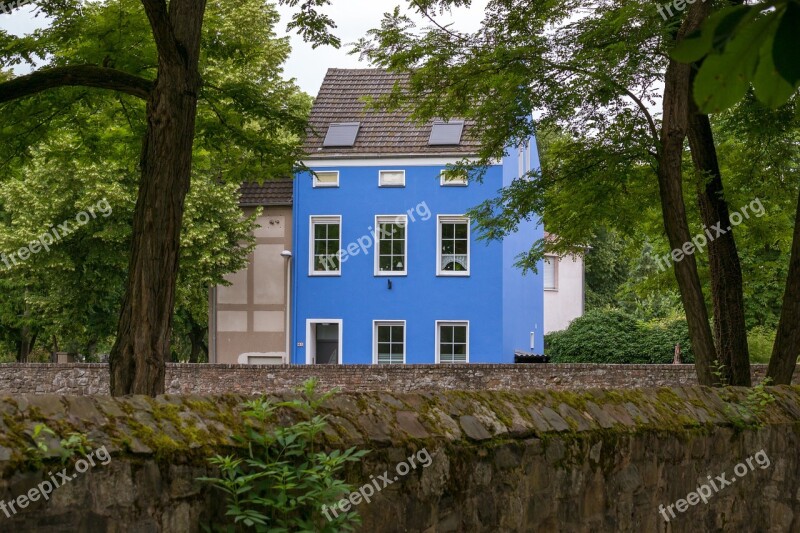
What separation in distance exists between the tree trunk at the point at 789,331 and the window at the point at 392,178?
2371 cm

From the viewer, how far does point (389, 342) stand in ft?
119

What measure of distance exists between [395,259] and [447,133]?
14.0 feet

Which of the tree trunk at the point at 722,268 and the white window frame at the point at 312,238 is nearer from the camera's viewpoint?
the tree trunk at the point at 722,268

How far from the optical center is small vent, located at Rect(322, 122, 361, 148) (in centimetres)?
3684

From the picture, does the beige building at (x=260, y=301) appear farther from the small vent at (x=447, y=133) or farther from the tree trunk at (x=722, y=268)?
the tree trunk at (x=722, y=268)

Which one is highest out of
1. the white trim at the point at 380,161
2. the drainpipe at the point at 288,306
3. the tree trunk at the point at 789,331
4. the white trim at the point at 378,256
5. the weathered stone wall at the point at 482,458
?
the white trim at the point at 380,161

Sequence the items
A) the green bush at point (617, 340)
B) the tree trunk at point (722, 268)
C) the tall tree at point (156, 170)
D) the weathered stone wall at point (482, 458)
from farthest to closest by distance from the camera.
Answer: the green bush at point (617, 340) → the tree trunk at point (722, 268) → the tall tree at point (156, 170) → the weathered stone wall at point (482, 458)

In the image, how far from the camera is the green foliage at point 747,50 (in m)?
1.92

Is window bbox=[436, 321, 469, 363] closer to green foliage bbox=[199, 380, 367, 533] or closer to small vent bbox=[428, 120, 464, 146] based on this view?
small vent bbox=[428, 120, 464, 146]

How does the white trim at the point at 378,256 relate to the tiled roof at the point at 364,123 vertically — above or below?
below

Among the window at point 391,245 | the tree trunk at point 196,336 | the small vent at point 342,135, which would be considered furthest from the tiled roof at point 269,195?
the tree trunk at point 196,336

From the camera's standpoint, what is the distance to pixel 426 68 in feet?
49.4

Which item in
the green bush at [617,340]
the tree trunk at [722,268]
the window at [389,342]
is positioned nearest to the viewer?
the tree trunk at [722,268]

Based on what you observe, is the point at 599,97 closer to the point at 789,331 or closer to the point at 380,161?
the point at 789,331
